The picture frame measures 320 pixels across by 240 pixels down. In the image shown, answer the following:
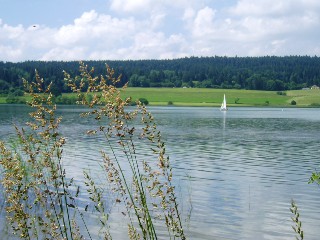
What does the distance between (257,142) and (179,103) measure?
141234mm

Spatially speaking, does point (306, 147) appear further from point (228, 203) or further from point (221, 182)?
point (228, 203)

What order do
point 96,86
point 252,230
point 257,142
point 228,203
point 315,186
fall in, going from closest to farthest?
point 96,86 < point 252,230 < point 228,203 < point 315,186 < point 257,142

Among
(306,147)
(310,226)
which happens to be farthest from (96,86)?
(306,147)

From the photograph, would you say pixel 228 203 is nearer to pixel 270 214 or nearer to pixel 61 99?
pixel 270 214

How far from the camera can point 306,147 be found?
43500 mm

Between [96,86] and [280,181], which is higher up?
[96,86]

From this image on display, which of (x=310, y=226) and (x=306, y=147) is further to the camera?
(x=306, y=147)

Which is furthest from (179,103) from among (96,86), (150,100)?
(96,86)

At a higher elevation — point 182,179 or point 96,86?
point 96,86

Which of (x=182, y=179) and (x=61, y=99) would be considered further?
(x=61, y=99)

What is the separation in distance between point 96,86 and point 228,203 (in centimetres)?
1491

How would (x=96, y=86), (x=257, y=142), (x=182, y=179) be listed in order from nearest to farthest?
1. (x=96, y=86)
2. (x=182, y=179)
3. (x=257, y=142)

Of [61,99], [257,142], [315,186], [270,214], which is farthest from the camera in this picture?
[61,99]

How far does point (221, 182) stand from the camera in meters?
24.7
